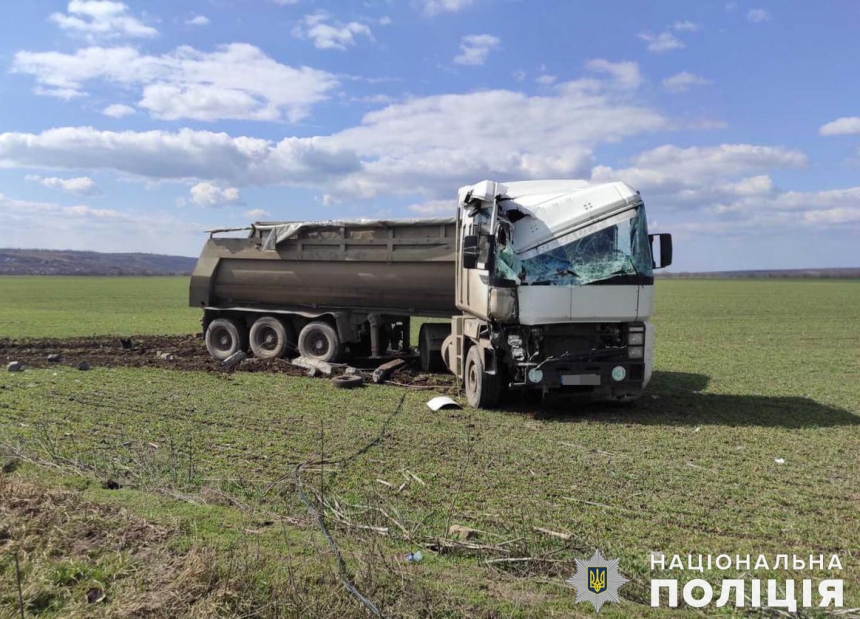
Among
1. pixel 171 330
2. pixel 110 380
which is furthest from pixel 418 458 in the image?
pixel 171 330

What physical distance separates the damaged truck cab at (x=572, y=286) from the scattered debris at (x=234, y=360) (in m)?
7.16

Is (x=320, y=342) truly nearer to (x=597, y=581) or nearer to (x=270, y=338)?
(x=270, y=338)

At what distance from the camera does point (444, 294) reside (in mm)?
13078

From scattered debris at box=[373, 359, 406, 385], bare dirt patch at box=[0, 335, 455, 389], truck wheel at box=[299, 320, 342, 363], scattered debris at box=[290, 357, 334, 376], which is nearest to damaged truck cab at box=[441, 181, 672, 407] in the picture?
bare dirt patch at box=[0, 335, 455, 389]

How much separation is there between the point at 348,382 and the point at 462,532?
7.40 metres

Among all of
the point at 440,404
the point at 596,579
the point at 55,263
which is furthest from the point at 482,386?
the point at 55,263

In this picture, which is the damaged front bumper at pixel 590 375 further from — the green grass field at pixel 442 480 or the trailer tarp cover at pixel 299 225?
the trailer tarp cover at pixel 299 225

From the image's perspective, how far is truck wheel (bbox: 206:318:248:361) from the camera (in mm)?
15828

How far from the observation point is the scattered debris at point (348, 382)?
1208 cm

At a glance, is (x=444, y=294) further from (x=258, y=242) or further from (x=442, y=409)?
(x=258, y=242)

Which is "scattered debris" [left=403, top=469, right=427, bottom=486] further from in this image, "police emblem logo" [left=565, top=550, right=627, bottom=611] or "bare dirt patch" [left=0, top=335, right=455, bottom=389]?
"bare dirt patch" [left=0, top=335, right=455, bottom=389]

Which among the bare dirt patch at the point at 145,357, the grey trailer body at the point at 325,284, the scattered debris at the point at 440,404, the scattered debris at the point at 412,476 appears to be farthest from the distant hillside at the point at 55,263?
the scattered debris at the point at 412,476

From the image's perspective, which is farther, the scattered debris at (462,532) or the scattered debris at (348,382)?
the scattered debris at (348,382)

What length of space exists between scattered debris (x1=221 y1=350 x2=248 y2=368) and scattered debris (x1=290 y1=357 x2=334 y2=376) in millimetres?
1333
